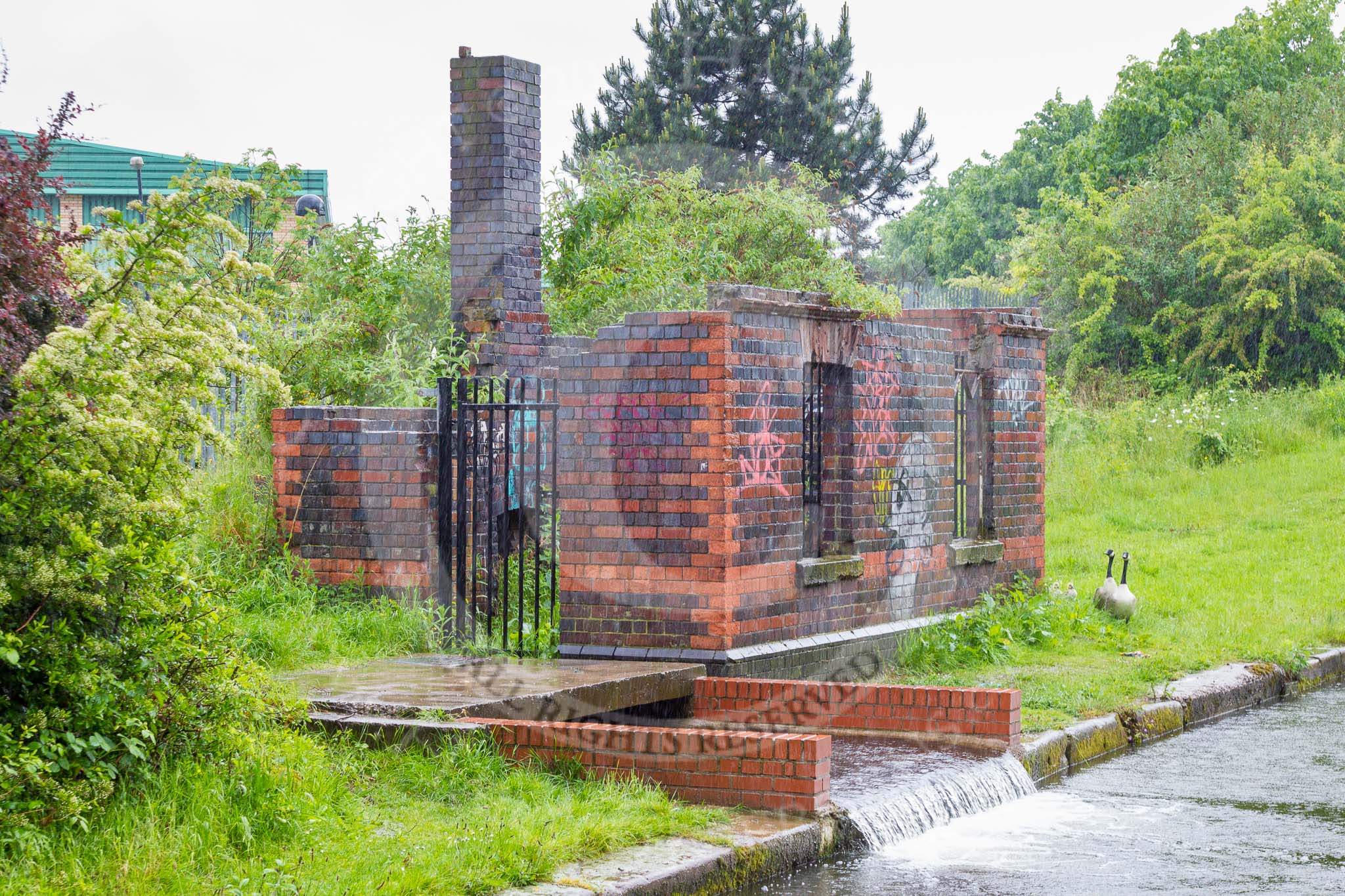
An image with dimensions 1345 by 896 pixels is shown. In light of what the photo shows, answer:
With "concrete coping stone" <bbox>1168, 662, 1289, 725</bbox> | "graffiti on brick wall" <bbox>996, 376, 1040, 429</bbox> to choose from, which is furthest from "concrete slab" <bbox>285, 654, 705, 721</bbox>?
"graffiti on brick wall" <bbox>996, 376, 1040, 429</bbox>

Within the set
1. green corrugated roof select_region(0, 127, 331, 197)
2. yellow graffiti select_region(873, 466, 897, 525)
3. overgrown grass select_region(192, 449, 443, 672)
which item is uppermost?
green corrugated roof select_region(0, 127, 331, 197)

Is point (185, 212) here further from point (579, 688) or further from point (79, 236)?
point (579, 688)

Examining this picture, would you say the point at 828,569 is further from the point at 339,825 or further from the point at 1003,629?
the point at 339,825

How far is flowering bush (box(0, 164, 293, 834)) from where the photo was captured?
5.44 m

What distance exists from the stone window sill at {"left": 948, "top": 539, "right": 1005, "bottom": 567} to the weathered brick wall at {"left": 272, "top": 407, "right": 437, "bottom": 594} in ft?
14.0

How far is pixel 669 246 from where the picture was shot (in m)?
15.7

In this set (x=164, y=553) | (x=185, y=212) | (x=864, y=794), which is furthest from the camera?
(x=864, y=794)

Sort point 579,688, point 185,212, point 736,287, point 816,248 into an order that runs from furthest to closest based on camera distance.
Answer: point 816,248
point 736,287
point 579,688
point 185,212

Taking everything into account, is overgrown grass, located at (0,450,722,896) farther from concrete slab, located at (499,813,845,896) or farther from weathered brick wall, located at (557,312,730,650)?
weathered brick wall, located at (557,312,730,650)

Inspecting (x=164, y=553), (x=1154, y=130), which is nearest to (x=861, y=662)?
(x=164, y=553)

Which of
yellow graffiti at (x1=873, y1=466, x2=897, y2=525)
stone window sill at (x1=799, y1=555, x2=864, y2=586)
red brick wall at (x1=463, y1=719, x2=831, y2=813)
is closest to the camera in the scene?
red brick wall at (x1=463, y1=719, x2=831, y2=813)

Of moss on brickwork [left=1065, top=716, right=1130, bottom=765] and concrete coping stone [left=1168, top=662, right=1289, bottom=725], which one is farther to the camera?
concrete coping stone [left=1168, top=662, right=1289, bottom=725]

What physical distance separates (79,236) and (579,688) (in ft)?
10.8

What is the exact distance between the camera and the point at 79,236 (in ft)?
20.6
